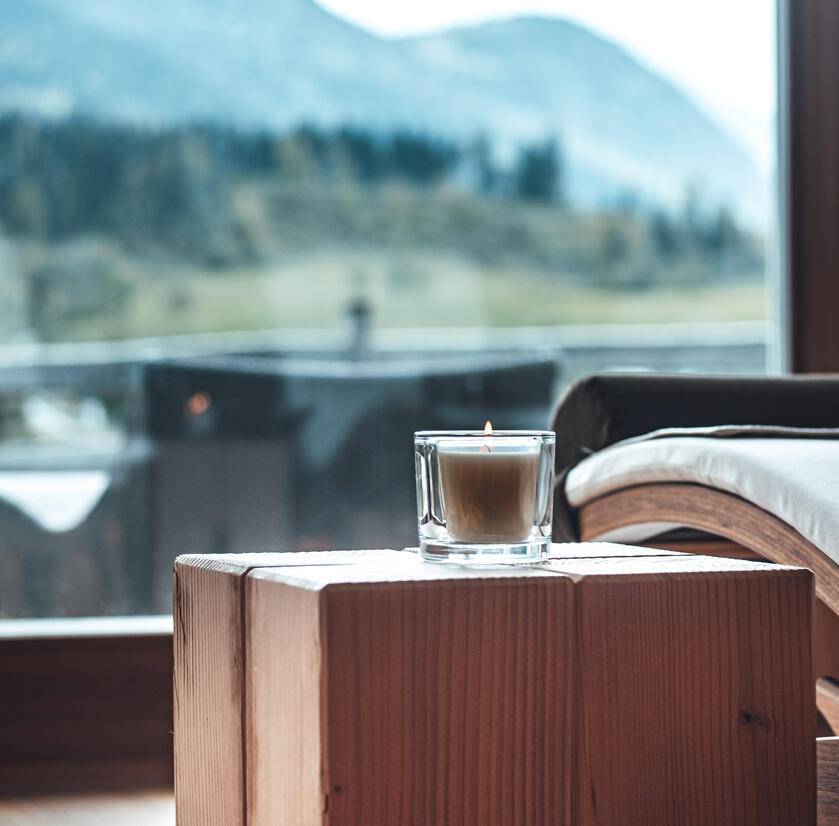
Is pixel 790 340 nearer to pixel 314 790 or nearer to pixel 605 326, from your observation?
pixel 605 326

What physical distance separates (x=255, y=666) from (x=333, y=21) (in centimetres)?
168

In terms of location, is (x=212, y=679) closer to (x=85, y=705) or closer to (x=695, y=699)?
(x=695, y=699)

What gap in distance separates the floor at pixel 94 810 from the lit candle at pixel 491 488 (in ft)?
3.44

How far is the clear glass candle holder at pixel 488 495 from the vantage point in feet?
2.50

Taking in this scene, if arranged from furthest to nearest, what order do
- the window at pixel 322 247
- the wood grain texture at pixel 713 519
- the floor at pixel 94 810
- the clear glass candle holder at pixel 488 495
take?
1. the window at pixel 322 247
2. the floor at pixel 94 810
3. the wood grain texture at pixel 713 519
4. the clear glass candle holder at pixel 488 495

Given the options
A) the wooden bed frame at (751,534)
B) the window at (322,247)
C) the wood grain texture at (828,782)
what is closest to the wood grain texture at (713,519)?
the wooden bed frame at (751,534)

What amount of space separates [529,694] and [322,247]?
1543 mm

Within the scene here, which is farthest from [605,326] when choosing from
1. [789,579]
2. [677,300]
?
[789,579]

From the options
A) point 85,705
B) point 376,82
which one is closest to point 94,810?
point 85,705

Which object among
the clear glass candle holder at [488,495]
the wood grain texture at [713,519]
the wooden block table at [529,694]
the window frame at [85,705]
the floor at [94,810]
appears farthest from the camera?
the window frame at [85,705]

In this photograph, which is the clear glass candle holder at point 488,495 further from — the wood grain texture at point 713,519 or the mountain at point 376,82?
the mountain at point 376,82

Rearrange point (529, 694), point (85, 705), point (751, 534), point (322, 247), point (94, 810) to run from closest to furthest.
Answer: point (529, 694), point (751, 534), point (94, 810), point (85, 705), point (322, 247)

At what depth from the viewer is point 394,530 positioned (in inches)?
83.7

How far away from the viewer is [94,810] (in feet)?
5.55
